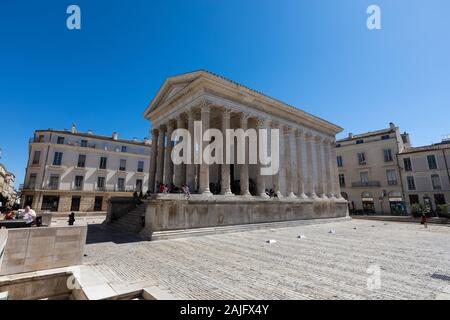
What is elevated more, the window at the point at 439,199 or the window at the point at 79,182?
the window at the point at 79,182

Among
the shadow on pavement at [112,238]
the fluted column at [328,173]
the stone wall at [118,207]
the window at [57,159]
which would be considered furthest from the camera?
the window at [57,159]

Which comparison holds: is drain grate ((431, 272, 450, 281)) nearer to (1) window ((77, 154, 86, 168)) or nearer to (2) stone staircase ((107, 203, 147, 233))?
(2) stone staircase ((107, 203, 147, 233))

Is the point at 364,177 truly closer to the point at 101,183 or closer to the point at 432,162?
the point at 432,162

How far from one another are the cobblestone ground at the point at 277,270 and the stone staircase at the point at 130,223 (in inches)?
166

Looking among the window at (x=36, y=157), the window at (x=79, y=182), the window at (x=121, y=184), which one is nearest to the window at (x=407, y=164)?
the window at (x=121, y=184)

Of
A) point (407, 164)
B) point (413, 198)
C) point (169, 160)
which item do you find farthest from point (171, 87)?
point (413, 198)

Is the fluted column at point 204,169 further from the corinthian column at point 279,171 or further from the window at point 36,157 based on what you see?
the window at point 36,157

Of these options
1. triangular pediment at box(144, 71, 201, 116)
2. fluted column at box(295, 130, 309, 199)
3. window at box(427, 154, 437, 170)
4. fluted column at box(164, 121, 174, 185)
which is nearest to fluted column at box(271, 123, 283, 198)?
fluted column at box(295, 130, 309, 199)

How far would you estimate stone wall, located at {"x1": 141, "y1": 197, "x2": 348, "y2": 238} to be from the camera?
11133 mm

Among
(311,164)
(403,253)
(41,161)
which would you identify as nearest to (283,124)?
(311,164)

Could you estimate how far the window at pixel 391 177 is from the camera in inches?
1328

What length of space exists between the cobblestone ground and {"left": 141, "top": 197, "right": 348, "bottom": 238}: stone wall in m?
2.43

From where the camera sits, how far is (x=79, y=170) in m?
33.5
